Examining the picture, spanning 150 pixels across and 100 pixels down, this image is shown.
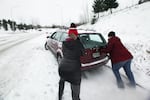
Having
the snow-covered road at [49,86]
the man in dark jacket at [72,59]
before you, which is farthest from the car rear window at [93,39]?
the man in dark jacket at [72,59]

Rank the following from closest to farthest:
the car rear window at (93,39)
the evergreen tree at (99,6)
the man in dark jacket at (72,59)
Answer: the man in dark jacket at (72,59), the car rear window at (93,39), the evergreen tree at (99,6)

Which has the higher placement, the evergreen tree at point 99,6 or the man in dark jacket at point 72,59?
the evergreen tree at point 99,6

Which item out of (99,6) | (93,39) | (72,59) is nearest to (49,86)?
(72,59)

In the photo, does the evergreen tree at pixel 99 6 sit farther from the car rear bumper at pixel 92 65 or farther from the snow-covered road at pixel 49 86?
the car rear bumper at pixel 92 65

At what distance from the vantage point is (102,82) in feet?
14.4

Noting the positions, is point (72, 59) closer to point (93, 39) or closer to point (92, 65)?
point (92, 65)

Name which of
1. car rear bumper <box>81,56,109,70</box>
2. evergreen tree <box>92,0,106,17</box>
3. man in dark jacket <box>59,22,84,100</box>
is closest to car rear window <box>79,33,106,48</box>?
car rear bumper <box>81,56,109,70</box>

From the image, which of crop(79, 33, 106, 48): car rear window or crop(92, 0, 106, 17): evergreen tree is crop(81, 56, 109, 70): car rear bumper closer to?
crop(79, 33, 106, 48): car rear window

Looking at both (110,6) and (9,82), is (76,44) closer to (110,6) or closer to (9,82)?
(9,82)

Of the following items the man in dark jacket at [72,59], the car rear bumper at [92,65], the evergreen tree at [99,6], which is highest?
the evergreen tree at [99,6]

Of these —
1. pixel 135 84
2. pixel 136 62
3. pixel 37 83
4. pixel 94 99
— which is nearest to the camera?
pixel 94 99

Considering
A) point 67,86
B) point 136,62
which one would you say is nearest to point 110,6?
point 136,62

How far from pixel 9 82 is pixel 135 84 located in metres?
4.00

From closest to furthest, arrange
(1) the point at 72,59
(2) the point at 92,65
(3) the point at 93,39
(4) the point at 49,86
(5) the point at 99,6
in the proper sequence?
1. (1) the point at 72,59
2. (4) the point at 49,86
3. (2) the point at 92,65
4. (3) the point at 93,39
5. (5) the point at 99,6
